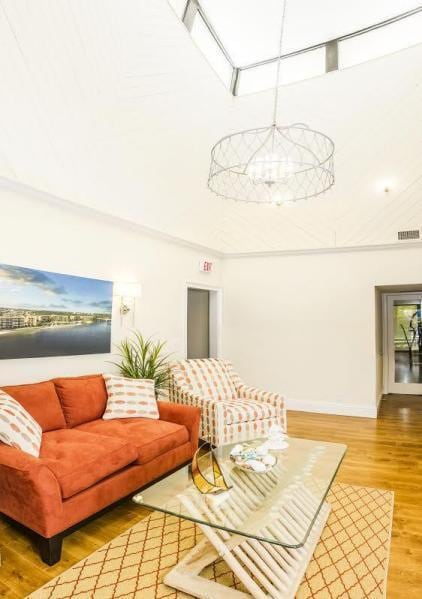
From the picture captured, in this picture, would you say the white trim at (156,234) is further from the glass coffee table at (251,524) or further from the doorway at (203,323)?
the glass coffee table at (251,524)

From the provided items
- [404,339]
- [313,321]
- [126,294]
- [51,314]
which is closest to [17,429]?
[51,314]

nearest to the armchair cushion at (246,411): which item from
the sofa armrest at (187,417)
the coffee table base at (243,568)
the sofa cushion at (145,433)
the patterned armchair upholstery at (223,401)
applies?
the patterned armchair upholstery at (223,401)

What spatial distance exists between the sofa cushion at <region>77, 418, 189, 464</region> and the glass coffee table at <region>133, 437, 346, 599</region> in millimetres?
586

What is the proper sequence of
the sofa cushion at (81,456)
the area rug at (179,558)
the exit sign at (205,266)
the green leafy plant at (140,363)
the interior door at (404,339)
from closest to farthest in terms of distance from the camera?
1. the area rug at (179,558)
2. the sofa cushion at (81,456)
3. the green leafy plant at (140,363)
4. the exit sign at (205,266)
5. the interior door at (404,339)

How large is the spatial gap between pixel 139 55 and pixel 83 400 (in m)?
3.49

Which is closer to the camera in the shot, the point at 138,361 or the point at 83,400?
the point at 83,400

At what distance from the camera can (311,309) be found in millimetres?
6164

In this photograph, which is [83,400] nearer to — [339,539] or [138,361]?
[138,361]

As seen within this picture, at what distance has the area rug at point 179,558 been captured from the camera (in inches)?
80.4

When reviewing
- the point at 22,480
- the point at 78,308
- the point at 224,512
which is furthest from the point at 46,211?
the point at 224,512

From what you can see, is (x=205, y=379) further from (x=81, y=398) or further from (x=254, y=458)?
(x=254, y=458)

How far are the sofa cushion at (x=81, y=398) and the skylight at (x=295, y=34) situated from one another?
4.07 meters

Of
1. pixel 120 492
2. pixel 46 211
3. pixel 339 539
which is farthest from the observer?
pixel 46 211

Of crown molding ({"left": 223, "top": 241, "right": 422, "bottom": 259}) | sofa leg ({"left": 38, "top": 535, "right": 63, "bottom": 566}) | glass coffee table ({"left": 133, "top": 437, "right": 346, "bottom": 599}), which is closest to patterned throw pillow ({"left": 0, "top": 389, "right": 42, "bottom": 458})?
sofa leg ({"left": 38, "top": 535, "right": 63, "bottom": 566})
